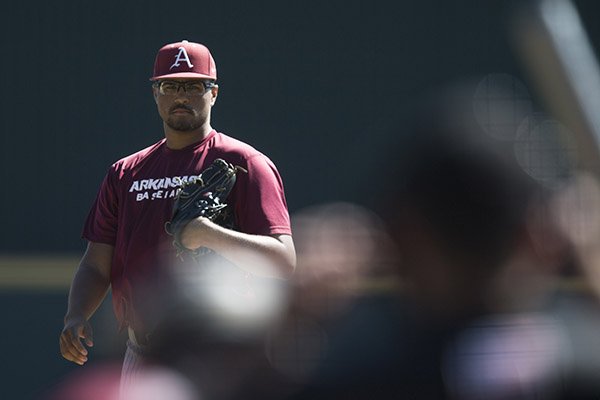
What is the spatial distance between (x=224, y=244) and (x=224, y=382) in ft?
7.12

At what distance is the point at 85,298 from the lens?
4.22 meters

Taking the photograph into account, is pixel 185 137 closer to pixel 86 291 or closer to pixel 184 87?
pixel 184 87

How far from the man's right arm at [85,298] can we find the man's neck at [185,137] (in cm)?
46

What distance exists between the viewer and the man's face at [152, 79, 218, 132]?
416cm

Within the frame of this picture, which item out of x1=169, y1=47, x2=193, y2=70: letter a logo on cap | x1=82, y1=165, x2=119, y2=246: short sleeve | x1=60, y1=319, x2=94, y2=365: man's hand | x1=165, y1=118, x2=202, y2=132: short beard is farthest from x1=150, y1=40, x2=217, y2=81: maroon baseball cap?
x1=60, y1=319, x2=94, y2=365: man's hand

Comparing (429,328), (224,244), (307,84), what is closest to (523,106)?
(429,328)

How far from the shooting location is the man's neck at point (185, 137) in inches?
164

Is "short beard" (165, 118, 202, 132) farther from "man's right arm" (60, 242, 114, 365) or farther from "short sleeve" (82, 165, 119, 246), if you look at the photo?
"man's right arm" (60, 242, 114, 365)

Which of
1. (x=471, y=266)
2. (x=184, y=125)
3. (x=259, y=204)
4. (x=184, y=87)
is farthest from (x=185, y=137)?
(x=471, y=266)

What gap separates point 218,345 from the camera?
160 centimetres

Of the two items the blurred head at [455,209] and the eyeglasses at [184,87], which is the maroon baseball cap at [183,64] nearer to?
the eyeglasses at [184,87]

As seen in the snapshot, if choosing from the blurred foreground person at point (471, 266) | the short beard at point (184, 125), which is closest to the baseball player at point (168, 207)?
the short beard at point (184, 125)

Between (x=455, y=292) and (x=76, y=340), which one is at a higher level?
(x=455, y=292)

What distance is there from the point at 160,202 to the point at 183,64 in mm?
559
